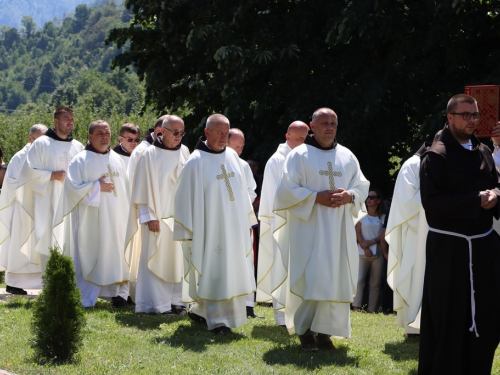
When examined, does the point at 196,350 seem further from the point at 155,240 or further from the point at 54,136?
the point at 54,136

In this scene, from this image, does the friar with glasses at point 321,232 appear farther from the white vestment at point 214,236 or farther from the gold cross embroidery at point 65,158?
the gold cross embroidery at point 65,158

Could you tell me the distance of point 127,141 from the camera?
41.7 feet

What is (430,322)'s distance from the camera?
6852 millimetres

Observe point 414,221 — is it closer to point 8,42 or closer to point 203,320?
point 203,320

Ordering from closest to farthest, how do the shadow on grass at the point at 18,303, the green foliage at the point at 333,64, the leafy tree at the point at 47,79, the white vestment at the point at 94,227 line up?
1. the shadow on grass at the point at 18,303
2. the white vestment at the point at 94,227
3. the green foliage at the point at 333,64
4. the leafy tree at the point at 47,79

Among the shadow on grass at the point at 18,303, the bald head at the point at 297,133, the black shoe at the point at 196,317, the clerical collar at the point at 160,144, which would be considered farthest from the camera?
the shadow on grass at the point at 18,303

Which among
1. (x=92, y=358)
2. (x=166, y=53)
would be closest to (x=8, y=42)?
(x=166, y=53)

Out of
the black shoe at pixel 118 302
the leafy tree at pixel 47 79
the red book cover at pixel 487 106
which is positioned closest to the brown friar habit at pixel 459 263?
the red book cover at pixel 487 106

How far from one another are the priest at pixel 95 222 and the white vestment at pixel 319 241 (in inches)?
143

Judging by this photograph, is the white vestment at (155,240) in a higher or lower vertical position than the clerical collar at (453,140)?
lower

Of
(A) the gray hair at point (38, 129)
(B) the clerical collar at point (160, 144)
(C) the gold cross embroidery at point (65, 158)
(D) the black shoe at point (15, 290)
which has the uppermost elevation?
(A) the gray hair at point (38, 129)

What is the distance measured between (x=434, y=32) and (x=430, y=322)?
7.69 m

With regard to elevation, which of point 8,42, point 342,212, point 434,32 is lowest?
point 342,212

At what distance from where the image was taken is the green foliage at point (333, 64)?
548 inches
